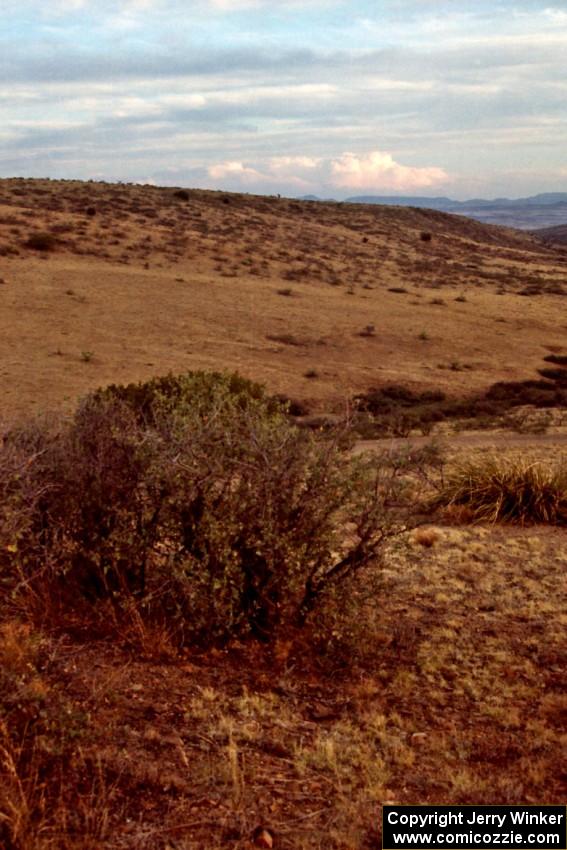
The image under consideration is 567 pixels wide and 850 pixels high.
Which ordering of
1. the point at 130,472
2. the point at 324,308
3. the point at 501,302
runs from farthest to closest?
the point at 501,302, the point at 324,308, the point at 130,472

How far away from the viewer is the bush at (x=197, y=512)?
5410 millimetres

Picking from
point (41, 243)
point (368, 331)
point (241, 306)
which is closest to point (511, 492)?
point (368, 331)

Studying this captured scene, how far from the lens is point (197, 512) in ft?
18.5

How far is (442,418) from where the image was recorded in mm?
19359

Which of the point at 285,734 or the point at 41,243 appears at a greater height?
the point at 41,243

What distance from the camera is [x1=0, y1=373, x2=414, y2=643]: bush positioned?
17.7 feet

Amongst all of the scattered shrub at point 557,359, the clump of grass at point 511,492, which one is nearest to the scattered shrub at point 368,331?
the scattered shrub at point 557,359

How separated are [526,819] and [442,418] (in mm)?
15816

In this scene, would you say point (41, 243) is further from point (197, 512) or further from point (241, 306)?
point (197, 512)

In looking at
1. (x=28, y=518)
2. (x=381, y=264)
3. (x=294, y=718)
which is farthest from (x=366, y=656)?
(x=381, y=264)

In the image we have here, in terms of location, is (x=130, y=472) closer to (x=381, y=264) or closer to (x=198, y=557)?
(x=198, y=557)

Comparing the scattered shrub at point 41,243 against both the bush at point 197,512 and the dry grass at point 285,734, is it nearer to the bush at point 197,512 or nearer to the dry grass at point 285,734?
the bush at point 197,512

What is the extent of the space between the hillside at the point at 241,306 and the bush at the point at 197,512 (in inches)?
373

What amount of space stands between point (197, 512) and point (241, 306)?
26.1 m
